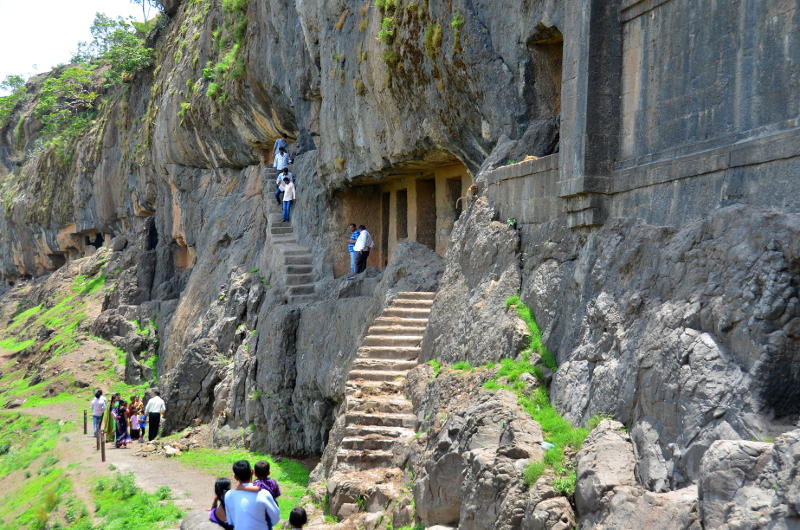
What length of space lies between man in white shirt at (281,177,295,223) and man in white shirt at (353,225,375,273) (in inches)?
148

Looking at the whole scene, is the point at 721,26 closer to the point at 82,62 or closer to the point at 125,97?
the point at 125,97

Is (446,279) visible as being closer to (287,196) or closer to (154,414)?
(154,414)

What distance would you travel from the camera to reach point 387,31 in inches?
609

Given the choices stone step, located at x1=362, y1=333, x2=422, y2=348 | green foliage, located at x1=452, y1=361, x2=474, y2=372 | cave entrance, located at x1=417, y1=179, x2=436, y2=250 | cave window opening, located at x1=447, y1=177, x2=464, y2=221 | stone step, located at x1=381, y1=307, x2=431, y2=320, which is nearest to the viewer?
green foliage, located at x1=452, y1=361, x2=474, y2=372

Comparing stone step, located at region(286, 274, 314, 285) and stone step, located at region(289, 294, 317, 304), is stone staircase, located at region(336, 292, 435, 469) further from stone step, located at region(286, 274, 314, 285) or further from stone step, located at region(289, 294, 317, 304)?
stone step, located at region(286, 274, 314, 285)

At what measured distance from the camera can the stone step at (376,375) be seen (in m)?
12.8

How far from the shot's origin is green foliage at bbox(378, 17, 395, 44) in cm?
1542

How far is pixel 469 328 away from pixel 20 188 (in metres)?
45.4

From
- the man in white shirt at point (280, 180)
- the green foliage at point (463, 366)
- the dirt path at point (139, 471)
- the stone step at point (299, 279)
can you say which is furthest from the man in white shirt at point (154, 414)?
the green foliage at point (463, 366)

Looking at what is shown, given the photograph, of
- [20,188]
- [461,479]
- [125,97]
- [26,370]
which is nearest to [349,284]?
[461,479]

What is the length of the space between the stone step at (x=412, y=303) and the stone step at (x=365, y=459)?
3.58 metres

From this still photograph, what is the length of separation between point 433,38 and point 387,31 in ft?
4.89

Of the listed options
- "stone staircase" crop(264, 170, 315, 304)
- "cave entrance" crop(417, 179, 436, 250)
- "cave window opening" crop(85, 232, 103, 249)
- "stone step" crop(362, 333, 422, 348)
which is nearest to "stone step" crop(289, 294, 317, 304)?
"stone staircase" crop(264, 170, 315, 304)

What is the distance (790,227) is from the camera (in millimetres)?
6664
